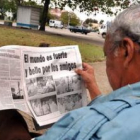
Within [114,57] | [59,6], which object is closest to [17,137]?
[114,57]

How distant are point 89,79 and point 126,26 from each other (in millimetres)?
873

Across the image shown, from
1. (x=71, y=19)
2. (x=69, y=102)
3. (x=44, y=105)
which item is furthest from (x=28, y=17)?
(x=71, y=19)

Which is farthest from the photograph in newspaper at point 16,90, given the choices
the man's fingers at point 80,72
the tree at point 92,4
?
the tree at point 92,4

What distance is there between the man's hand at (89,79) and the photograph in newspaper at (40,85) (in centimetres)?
18

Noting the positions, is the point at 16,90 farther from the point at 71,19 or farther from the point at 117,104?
the point at 71,19

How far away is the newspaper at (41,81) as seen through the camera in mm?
1839

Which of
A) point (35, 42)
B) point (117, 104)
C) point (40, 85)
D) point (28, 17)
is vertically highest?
point (117, 104)

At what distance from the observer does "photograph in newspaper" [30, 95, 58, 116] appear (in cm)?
190

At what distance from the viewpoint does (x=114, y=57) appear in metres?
1.23

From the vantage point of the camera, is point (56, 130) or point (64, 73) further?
point (64, 73)

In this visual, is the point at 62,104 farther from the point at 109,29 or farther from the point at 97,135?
the point at 97,135

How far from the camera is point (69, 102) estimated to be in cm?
207

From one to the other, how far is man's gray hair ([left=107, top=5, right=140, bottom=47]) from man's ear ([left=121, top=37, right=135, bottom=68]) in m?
→ 0.01

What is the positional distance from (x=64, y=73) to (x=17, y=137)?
0.46 meters
